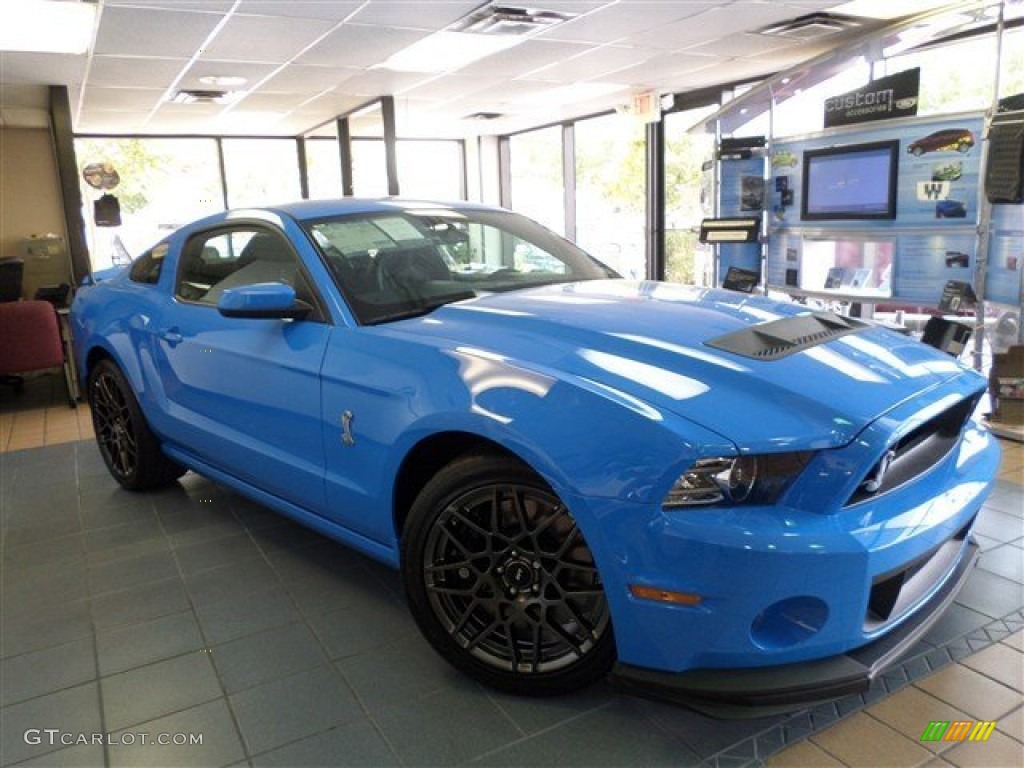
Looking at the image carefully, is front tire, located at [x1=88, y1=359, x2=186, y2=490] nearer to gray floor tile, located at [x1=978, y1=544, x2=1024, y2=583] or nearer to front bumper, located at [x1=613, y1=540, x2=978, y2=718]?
front bumper, located at [x1=613, y1=540, x2=978, y2=718]

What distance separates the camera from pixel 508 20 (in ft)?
20.6

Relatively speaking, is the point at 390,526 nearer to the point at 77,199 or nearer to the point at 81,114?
the point at 77,199

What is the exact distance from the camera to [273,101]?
9.98 meters

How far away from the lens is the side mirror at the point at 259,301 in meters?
2.48

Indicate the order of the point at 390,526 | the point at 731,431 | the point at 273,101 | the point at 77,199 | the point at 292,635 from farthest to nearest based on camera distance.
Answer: the point at 273,101
the point at 77,199
the point at 292,635
the point at 390,526
the point at 731,431

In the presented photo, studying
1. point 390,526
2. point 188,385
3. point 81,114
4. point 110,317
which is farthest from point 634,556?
point 81,114

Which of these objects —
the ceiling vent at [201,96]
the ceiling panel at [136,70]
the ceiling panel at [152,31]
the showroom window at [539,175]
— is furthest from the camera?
the showroom window at [539,175]

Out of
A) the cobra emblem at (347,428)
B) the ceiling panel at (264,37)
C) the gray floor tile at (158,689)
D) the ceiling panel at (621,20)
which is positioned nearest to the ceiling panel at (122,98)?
the ceiling panel at (264,37)

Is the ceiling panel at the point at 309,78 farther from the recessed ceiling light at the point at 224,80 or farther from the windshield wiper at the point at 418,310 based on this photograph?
the windshield wiper at the point at 418,310

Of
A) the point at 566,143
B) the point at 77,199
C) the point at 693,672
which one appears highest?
the point at 566,143

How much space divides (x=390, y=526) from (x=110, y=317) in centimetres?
231

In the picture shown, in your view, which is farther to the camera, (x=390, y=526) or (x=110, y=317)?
(x=110, y=317)

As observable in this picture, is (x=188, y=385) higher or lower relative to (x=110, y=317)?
lower

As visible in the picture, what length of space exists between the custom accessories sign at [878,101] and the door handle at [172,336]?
15.2 feet
